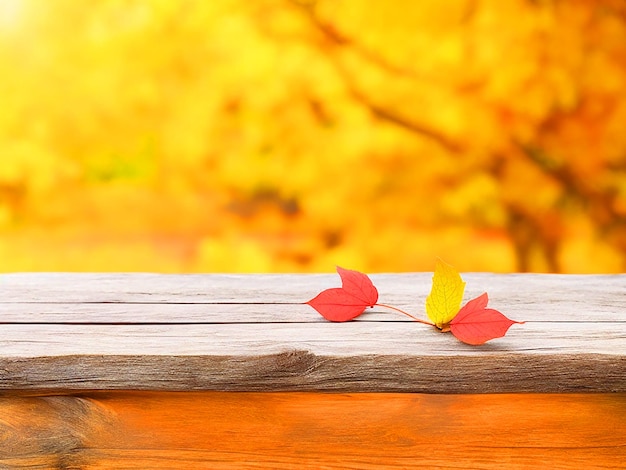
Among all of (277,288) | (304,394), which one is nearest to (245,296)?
(277,288)

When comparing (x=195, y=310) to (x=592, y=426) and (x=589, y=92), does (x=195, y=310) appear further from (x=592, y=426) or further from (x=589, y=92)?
(x=589, y=92)

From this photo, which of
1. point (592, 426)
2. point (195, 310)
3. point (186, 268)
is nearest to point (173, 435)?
point (195, 310)

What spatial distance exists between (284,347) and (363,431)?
0.11 meters

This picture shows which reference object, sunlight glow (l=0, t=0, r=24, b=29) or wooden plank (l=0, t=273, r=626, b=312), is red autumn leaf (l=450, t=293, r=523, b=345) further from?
sunlight glow (l=0, t=0, r=24, b=29)

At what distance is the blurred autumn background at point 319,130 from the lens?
2.45m

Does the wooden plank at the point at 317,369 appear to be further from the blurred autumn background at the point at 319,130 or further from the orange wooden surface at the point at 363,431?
the blurred autumn background at the point at 319,130

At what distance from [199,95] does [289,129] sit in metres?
0.33

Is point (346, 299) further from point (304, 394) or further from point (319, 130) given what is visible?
point (319, 130)

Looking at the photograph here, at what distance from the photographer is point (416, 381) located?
57 cm

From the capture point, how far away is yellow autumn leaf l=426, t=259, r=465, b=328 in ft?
2.11

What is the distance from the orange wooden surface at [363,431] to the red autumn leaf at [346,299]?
10 centimetres

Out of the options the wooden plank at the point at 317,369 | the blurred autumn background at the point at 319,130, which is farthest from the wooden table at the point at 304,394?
the blurred autumn background at the point at 319,130

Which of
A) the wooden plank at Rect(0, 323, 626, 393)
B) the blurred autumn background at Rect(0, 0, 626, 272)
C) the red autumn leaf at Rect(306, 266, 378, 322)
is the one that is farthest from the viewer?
the blurred autumn background at Rect(0, 0, 626, 272)

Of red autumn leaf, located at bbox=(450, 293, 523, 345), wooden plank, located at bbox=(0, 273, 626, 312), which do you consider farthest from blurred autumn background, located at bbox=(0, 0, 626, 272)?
red autumn leaf, located at bbox=(450, 293, 523, 345)
